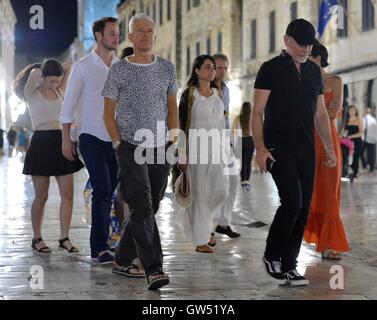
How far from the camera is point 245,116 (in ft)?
51.3

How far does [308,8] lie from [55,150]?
948 inches

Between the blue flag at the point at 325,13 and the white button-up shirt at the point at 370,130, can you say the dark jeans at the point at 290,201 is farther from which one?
the blue flag at the point at 325,13

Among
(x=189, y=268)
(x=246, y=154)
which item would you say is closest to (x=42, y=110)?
(x=189, y=268)

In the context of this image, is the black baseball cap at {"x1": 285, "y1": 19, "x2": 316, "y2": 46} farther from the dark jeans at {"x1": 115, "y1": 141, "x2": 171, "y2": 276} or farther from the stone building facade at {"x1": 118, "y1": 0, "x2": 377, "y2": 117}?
the stone building facade at {"x1": 118, "y1": 0, "x2": 377, "y2": 117}

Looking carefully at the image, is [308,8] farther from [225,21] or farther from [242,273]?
[242,273]

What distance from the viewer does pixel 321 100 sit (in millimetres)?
7113

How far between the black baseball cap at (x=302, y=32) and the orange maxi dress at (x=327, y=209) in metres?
1.66

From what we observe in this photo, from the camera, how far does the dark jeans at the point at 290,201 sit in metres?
6.63

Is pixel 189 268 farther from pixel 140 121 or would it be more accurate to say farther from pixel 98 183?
pixel 140 121

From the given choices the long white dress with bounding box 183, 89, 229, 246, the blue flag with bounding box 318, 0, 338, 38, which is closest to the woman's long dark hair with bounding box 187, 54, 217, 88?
the long white dress with bounding box 183, 89, 229, 246

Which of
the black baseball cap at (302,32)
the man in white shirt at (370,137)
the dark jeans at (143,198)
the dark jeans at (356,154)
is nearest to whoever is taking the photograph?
the dark jeans at (143,198)

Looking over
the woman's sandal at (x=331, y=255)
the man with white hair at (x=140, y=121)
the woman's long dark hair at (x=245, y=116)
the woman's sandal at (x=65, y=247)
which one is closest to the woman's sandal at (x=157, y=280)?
the man with white hair at (x=140, y=121)

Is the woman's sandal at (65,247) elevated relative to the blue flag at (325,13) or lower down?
lower down
